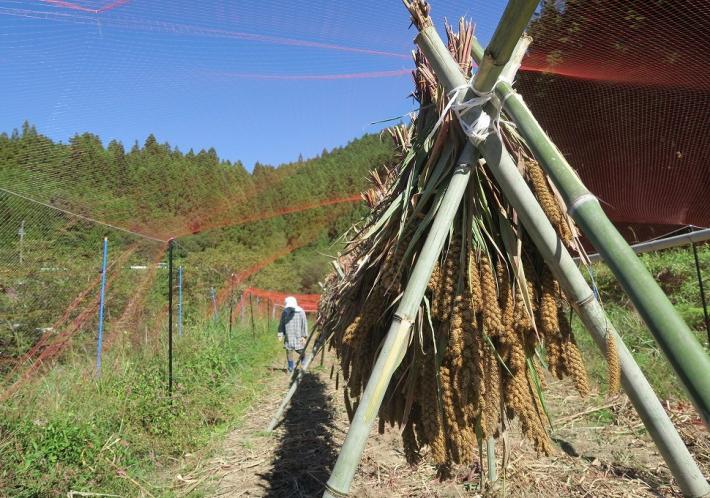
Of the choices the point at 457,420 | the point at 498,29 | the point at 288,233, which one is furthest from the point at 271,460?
the point at 288,233

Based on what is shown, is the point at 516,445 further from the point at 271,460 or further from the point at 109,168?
the point at 109,168

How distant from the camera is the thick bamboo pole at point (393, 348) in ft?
4.47

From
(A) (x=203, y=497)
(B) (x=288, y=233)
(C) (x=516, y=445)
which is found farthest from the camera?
(B) (x=288, y=233)

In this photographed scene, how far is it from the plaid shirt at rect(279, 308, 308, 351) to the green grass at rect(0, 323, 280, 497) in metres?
2.12

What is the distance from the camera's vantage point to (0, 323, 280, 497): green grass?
3.56 meters

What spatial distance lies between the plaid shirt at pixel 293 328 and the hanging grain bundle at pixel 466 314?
25.2 ft

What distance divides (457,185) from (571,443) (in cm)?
401

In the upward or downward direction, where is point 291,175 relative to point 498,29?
upward

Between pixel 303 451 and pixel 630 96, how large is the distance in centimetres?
438

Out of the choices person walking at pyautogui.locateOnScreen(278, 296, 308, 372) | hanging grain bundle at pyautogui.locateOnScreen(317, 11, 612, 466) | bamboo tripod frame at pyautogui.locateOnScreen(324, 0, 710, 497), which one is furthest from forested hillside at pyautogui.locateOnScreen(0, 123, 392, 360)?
person walking at pyautogui.locateOnScreen(278, 296, 308, 372)

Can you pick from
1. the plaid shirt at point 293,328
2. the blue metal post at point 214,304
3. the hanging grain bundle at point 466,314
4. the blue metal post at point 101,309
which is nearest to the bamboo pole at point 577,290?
the hanging grain bundle at point 466,314

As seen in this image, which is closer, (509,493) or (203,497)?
(509,493)

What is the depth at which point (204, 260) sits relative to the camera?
11.5 metres

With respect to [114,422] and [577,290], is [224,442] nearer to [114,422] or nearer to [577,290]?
[114,422]
